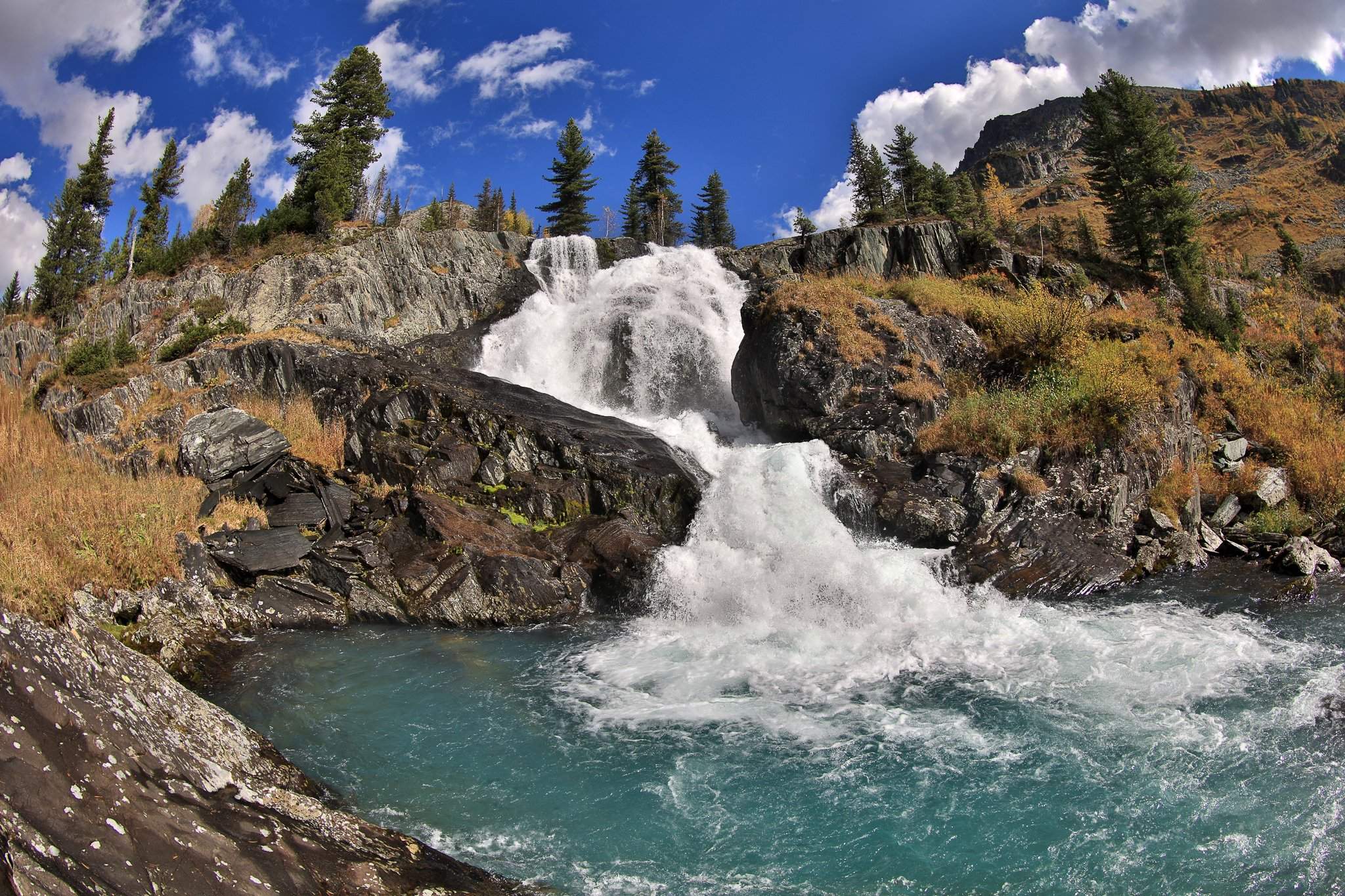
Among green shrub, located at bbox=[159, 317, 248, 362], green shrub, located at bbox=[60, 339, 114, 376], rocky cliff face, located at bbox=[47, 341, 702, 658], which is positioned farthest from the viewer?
green shrub, located at bbox=[159, 317, 248, 362]

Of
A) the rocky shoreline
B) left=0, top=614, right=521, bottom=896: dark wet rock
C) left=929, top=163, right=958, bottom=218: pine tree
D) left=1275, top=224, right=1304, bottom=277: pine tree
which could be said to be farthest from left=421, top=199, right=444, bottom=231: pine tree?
left=1275, top=224, right=1304, bottom=277: pine tree

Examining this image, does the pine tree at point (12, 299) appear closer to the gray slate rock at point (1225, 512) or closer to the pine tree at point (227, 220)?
the pine tree at point (227, 220)

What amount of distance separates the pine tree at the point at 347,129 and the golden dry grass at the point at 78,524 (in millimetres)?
20222

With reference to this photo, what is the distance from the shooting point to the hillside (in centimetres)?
4875

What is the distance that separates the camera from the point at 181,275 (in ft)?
83.6

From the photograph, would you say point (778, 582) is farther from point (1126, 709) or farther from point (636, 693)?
point (1126, 709)

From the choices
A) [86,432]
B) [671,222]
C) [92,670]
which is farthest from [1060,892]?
[671,222]

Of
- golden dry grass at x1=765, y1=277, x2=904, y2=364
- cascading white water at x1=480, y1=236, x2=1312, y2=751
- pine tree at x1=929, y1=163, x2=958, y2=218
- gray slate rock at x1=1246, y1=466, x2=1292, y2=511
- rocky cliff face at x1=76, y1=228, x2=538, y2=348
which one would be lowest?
cascading white water at x1=480, y1=236, x2=1312, y2=751

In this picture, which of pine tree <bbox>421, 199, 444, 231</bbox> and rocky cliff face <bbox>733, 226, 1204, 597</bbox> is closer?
rocky cliff face <bbox>733, 226, 1204, 597</bbox>

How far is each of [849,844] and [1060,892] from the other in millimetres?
1576

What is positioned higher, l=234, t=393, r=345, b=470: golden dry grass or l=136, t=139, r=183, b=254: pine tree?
l=136, t=139, r=183, b=254: pine tree

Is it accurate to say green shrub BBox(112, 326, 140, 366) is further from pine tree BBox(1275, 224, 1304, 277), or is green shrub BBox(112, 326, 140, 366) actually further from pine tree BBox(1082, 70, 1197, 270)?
pine tree BBox(1275, 224, 1304, 277)

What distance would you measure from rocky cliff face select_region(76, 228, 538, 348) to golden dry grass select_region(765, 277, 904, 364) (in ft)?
45.0

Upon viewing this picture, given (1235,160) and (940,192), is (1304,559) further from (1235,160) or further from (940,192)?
(1235,160)
